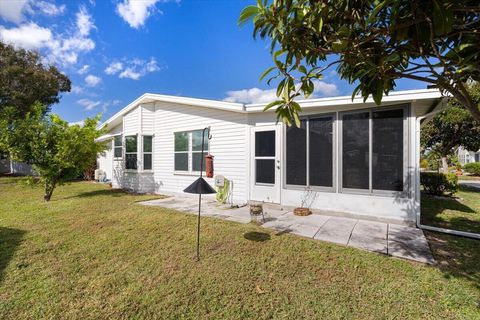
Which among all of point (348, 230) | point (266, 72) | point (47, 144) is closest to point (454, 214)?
point (348, 230)

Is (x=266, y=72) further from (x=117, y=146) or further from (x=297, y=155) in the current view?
(x=117, y=146)

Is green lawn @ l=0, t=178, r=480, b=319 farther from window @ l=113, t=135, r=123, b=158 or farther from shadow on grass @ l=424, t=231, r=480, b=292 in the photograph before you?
window @ l=113, t=135, r=123, b=158

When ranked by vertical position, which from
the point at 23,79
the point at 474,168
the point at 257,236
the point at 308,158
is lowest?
the point at 257,236

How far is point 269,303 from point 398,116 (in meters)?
5.20

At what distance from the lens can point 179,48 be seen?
14234 mm

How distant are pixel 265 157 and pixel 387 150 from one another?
334cm

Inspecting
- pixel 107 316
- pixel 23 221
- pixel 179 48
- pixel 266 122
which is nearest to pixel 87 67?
pixel 179 48

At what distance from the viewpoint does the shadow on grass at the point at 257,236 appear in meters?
4.62

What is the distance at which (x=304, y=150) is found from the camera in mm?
6742

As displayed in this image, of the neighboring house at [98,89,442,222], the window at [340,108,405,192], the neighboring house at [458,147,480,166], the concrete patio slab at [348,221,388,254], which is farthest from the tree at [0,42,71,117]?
the neighboring house at [458,147,480,166]

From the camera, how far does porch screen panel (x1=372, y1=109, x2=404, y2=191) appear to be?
217 inches

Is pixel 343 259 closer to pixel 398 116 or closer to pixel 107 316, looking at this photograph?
pixel 107 316

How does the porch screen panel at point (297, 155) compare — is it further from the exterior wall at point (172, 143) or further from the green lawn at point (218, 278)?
the green lawn at point (218, 278)

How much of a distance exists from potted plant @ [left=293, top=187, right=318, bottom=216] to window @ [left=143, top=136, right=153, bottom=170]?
7291 mm
